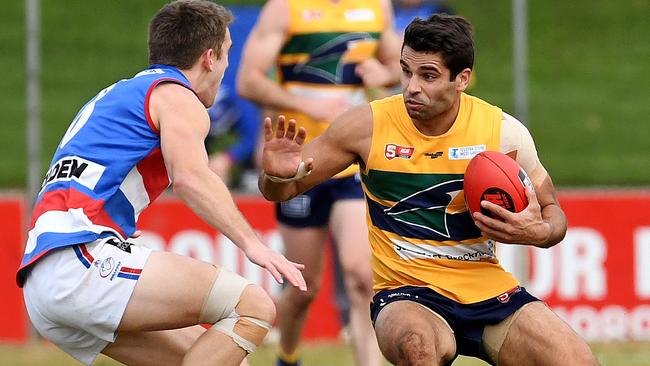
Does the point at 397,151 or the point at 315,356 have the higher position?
the point at 397,151

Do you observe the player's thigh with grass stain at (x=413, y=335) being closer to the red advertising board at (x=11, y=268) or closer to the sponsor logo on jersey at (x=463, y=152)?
the sponsor logo on jersey at (x=463, y=152)

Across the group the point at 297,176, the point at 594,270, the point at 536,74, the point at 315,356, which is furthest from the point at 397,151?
the point at 536,74

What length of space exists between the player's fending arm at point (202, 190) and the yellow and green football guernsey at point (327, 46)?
2.76m

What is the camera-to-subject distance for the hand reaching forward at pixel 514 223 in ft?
17.7

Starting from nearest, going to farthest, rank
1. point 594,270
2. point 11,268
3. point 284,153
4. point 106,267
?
1. point 106,267
2. point 284,153
3. point 11,268
4. point 594,270

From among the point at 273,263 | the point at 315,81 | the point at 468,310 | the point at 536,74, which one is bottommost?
the point at 536,74

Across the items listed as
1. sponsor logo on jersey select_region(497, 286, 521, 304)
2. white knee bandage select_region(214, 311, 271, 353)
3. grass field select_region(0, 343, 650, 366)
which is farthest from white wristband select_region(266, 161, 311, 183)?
grass field select_region(0, 343, 650, 366)

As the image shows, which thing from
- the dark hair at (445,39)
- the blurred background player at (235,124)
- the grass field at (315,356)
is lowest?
the grass field at (315,356)

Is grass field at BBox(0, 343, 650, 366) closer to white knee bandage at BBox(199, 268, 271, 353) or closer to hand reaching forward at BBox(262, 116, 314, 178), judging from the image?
hand reaching forward at BBox(262, 116, 314, 178)

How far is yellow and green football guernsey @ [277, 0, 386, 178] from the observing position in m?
7.87

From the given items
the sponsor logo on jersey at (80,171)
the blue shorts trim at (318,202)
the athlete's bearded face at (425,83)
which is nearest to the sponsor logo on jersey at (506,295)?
the athlete's bearded face at (425,83)

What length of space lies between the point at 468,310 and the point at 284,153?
1.07 metres

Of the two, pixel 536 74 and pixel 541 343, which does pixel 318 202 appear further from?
pixel 536 74

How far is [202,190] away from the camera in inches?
197
